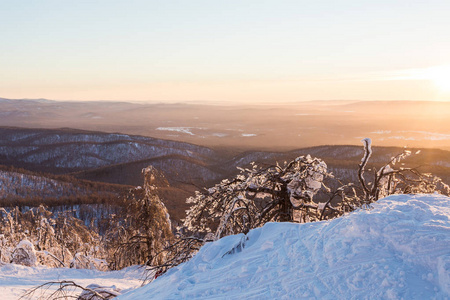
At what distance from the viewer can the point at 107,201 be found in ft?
320

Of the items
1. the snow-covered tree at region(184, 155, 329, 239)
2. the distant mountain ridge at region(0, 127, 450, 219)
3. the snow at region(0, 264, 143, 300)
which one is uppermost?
the snow-covered tree at region(184, 155, 329, 239)

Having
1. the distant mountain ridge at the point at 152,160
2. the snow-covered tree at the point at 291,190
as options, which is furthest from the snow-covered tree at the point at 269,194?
the distant mountain ridge at the point at 152,160

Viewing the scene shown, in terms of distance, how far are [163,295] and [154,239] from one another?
14533mm

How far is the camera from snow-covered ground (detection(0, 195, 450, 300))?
3.14 m

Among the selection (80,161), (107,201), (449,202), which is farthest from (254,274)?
(80,161)

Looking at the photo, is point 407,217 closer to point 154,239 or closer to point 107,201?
point 154,239

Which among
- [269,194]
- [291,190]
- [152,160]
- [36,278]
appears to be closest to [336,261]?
[291,190]

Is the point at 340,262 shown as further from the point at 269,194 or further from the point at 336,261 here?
the point at 269,194

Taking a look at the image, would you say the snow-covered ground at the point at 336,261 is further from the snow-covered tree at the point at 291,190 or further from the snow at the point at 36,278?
the snow at the point at 36,278

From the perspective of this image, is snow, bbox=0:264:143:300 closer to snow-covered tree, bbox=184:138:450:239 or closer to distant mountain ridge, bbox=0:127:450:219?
snow-covered tree, bbox=184:138:450:239

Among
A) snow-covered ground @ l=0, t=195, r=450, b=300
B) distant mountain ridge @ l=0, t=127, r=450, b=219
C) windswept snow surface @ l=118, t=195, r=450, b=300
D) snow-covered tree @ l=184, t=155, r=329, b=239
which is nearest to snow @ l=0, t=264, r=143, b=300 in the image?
snow-covered tree @ l=184, t=155, r=329, b=239

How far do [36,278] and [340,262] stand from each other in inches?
431

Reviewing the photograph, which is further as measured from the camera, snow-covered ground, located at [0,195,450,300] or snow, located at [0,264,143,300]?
snow, located at [0,264,143,300]

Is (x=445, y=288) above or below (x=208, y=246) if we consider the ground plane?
above
